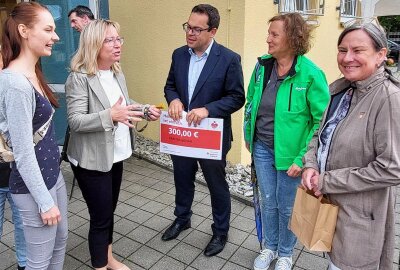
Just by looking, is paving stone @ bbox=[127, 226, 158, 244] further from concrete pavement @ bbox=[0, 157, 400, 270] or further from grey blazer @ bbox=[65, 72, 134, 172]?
grey blazer @ bbox=[65, 72, 134, 172]

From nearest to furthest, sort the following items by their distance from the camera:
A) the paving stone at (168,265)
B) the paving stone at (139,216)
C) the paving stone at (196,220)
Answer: the paving stone at (168,265) → the paving stone at (196,220) → the paving stone at (139,216)

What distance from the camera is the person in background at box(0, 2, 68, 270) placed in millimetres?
1562

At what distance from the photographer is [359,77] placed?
165 cm

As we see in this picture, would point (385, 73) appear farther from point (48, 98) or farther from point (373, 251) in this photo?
point (48, 98)

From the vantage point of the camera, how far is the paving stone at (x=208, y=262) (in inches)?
108

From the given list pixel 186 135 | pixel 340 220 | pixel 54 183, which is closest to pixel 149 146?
pixel 186 135

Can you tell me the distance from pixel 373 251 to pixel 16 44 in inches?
78.8

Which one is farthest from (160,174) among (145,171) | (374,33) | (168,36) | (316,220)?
(374,33)

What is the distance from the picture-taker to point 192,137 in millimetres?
2645

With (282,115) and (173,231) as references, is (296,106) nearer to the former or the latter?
(282,115)

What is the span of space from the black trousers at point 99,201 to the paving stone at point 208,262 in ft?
2.44

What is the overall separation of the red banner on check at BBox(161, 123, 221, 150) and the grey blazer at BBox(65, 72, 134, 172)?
57 cm

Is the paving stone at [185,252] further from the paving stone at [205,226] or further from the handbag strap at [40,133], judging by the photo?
the handbag strap at [40,133]

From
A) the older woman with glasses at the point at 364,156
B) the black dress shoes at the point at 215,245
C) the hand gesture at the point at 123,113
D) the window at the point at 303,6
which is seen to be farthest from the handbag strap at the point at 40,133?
the window at the point at 303,6
